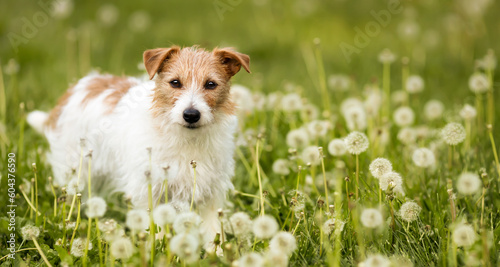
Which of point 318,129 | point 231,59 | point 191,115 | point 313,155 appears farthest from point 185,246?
point 318,129

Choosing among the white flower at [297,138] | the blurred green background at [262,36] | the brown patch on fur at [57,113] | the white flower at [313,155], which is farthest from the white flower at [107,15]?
the white flower at [313,155]

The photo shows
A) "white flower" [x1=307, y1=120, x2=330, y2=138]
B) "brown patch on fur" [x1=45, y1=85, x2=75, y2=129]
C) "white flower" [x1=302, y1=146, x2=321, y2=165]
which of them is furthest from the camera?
"brown patch on fur" [x1=45, y1=85, x2=75, y2=129]

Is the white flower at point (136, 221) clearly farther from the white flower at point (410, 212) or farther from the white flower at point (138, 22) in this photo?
the white flower at point (138, 22)

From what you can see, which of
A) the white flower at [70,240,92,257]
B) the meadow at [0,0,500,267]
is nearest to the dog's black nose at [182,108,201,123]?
the meadow at [0,0,500,267]

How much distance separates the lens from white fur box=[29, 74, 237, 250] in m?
3.76

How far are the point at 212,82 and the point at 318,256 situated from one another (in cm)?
141

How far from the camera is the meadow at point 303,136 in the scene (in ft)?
9.86

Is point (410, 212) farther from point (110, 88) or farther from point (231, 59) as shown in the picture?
point (110, 88)

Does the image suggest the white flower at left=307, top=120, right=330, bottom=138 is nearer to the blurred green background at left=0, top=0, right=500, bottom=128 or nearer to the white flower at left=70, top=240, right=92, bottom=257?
the white flower at left=70, top=240, right=92, bottom=257

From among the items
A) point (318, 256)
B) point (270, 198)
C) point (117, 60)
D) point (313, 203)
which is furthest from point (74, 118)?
point (117, 60)

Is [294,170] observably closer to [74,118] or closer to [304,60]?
[74,118]

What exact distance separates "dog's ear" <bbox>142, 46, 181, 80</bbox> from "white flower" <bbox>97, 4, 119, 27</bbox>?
18.2 ft

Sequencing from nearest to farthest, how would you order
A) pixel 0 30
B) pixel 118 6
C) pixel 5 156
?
1. pixel 5 156
2. pixel 0 30
3. pixel 118 6

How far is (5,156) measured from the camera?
4.47 m
